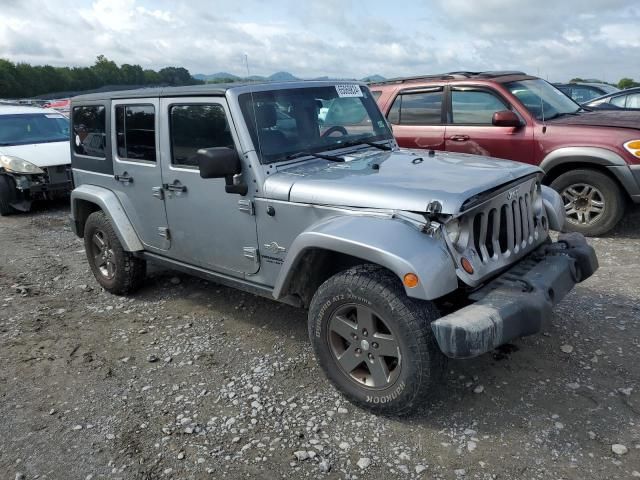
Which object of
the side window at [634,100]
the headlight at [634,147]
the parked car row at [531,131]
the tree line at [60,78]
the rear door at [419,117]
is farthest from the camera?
the tree line at [60,78]

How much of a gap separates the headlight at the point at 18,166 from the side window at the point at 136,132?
5.31 metres

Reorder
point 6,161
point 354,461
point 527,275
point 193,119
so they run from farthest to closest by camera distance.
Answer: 1. point 6,161
2. point 193,119
3. point 527,275
4. point 354,461

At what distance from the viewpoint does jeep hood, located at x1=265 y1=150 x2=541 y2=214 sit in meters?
2.96

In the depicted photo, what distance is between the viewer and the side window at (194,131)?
3.77 metres

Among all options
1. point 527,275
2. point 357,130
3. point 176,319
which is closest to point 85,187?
point 176,319

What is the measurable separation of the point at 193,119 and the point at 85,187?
5.98 ft

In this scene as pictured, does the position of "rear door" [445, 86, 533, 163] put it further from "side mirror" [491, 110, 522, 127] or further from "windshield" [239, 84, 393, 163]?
"windshield" [239, 84, 393, 163]

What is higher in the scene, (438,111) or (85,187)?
(438,111)

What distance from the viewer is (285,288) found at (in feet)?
11.2

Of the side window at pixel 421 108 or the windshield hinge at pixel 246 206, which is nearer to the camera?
the windshield hinge at pixel 246 206

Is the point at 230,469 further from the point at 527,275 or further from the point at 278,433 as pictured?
the point at 527,275

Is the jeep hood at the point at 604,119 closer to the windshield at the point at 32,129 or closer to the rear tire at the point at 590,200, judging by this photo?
the rear tire at the point at 590,200

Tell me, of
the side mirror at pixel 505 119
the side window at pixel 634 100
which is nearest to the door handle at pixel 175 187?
the side mirror at pixel 505 119

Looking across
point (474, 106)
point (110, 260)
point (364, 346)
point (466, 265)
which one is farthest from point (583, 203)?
point (110, 260)
